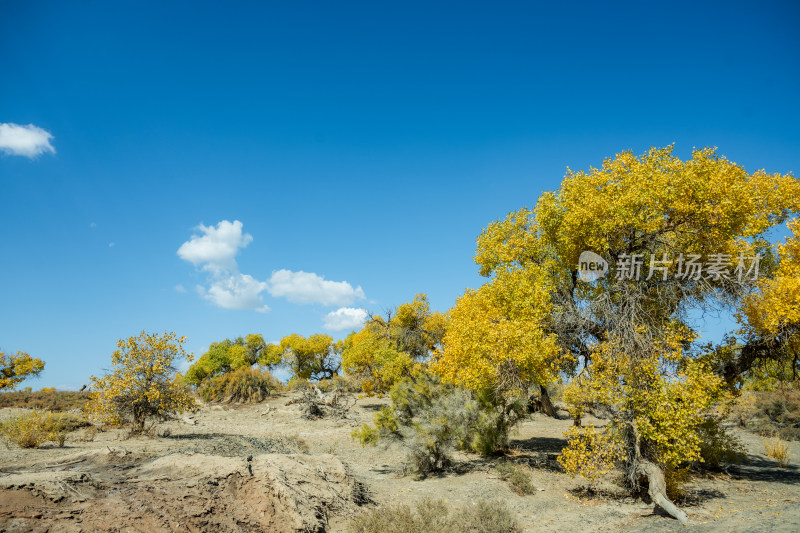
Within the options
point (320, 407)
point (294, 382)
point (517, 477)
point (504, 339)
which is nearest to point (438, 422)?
point (517, 477)

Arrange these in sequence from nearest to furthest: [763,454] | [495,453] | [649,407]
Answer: [649,407], [495,453], [763,454]

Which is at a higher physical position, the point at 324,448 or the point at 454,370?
the point at 454,370

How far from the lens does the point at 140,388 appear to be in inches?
608

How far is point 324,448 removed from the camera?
652 inches

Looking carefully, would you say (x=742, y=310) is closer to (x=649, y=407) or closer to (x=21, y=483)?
(x=649, y=407)

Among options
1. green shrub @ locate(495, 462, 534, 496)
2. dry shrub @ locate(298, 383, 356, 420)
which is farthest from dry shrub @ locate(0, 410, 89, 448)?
green shrub @ locate(495, 462, 534, 496)

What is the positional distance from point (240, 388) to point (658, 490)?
30.6 metres

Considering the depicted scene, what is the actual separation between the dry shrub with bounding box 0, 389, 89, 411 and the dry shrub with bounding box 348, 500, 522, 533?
29977 mm

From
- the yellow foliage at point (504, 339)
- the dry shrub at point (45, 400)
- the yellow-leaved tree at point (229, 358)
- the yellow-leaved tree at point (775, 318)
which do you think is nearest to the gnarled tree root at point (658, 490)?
the yellow foliage at point (504, 339)

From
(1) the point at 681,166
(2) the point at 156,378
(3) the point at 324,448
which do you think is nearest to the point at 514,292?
(1) the point at 681,166

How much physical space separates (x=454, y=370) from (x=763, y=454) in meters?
15.2

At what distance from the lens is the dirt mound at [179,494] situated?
20.4 ft

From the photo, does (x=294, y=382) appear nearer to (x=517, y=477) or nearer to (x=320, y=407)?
(x=320, y=407)

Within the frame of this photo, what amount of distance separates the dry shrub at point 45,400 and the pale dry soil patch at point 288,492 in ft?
68.2
